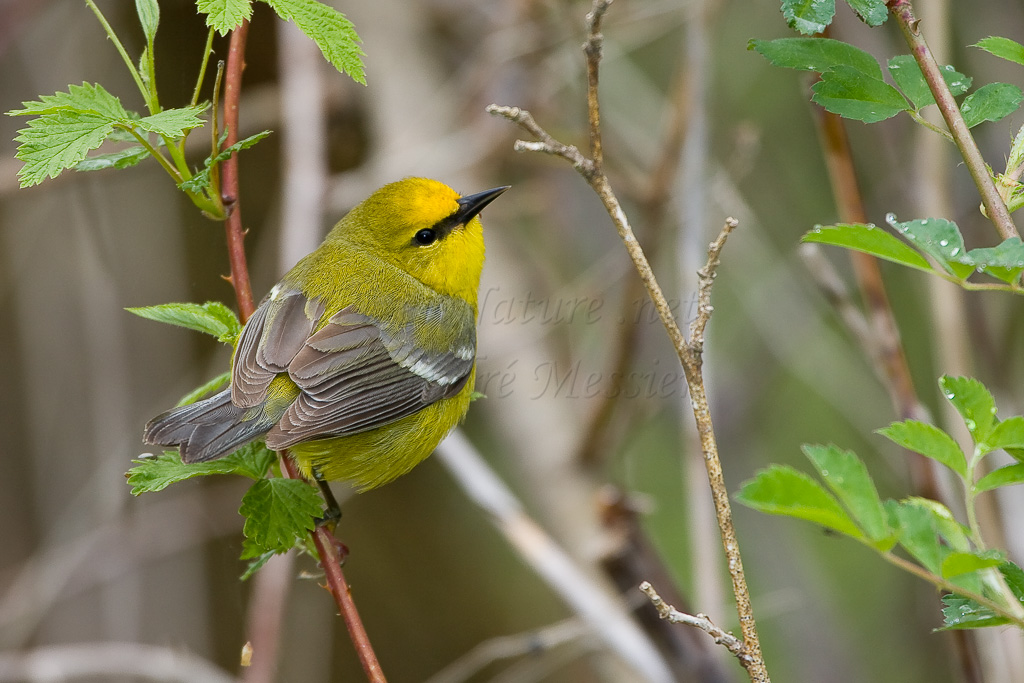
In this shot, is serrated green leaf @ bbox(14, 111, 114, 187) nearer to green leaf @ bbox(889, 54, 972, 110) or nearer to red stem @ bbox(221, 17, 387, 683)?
red stem @ bbox(221, 17, 387, 683)

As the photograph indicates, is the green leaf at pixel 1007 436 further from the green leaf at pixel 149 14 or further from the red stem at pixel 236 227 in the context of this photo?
the green leaf at pixel 149 14

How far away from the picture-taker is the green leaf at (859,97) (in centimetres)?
131

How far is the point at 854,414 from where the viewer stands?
13.8 feet

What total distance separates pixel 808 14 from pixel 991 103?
292 mm

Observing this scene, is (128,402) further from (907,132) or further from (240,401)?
(907,132)

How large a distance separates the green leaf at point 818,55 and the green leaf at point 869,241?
1.11 ft

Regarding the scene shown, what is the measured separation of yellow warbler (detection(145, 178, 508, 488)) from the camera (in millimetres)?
2139

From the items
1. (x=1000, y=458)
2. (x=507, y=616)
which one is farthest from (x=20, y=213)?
(x=1000, y=458)

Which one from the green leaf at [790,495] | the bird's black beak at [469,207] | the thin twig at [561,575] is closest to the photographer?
the green leaf at [790,495]

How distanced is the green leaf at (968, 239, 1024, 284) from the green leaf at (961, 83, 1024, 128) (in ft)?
1.02

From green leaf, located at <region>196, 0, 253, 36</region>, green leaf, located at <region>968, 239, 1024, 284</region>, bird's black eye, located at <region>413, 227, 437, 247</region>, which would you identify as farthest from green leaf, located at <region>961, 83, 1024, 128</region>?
bird's black eye, located at <region>413, 227, 437, 247</region>

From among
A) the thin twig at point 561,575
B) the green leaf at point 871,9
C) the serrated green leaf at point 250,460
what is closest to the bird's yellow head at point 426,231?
the thin twig at point 561,575

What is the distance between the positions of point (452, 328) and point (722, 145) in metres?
2.70

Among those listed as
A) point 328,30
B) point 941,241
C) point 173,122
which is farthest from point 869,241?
point 173,122
